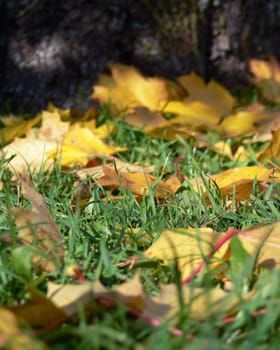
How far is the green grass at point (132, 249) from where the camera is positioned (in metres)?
0.98

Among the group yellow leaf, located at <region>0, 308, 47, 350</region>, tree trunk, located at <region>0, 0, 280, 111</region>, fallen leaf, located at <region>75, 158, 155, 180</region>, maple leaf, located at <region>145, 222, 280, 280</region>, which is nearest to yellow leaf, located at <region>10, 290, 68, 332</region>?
yellow leaf, located at <region>0, 308, 47, 350</region>

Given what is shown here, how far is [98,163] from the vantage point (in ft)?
6.85

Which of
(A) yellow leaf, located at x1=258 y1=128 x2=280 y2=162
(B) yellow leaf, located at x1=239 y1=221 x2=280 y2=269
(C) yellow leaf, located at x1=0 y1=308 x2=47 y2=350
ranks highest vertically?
(C) yellow leaf, located at x1=0 y1=308 x2=47 y2=350

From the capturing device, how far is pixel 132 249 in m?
1.33

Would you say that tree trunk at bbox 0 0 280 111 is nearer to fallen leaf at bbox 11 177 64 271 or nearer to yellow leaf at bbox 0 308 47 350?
fallen leaf at bbox 11 177 64 271

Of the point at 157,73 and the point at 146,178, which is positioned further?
the point at 157,73

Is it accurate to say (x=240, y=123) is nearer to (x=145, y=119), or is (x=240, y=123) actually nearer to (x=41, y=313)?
(x=145, y=119)

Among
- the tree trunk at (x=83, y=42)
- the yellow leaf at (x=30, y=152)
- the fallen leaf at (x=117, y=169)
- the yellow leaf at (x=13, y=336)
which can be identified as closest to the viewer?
the yellow leaf at (x=13, y=336)

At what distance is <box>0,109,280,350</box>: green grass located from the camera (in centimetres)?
98

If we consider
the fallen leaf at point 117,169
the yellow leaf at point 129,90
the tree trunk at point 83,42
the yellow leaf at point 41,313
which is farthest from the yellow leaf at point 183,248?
the tree trunk at point 83,42

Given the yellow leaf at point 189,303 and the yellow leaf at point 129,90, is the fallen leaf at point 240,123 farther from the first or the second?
the yellow leaf at point 189,303

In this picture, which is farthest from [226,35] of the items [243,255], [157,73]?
[243,255]

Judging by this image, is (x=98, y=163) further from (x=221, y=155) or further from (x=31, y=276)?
(x=31, y=276)

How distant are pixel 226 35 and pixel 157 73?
0.35 meters
